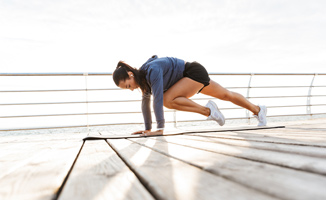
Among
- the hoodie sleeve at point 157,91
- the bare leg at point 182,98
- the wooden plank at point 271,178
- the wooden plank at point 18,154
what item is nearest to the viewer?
the wooden plank at point 271,178

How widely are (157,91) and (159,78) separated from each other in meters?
0.10

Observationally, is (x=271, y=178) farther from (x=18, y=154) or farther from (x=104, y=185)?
(x=18, y=154)

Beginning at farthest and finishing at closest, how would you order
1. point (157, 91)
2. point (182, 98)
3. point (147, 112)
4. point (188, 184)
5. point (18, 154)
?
point (147, 112), point (182, 98), point (157, 91), point (18, 154), point (188, 184)

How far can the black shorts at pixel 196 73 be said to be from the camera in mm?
2098

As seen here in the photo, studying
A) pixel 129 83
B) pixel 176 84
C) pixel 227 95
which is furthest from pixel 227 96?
pixel 129 83

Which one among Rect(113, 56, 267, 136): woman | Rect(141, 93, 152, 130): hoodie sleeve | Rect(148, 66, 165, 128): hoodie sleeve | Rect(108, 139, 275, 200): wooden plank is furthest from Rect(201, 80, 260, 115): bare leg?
Rect(108, 139, 275, 200): wooden plank

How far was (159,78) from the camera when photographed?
5.78 ft

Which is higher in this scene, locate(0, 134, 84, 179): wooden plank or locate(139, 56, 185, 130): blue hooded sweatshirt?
locate(139, 56, 185, 130): blue hooded sweatshirt

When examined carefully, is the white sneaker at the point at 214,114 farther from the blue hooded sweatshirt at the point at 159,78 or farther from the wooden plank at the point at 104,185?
the wooden plank at the point at 104,185

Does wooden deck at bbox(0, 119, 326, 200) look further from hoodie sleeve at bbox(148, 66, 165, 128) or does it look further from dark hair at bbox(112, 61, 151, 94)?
dark hair at bbox(112, 61, 151, 94)

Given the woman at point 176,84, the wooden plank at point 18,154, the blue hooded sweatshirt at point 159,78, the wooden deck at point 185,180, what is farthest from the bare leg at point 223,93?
the wooden deck at point 185,180

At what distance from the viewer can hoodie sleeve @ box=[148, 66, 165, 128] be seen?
1701 millimetres

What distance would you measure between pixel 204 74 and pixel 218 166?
5.44 ft

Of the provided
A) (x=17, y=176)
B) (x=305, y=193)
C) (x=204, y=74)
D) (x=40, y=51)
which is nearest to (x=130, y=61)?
(x=204, y=74)
